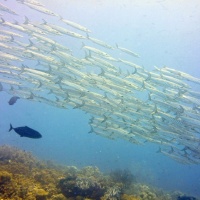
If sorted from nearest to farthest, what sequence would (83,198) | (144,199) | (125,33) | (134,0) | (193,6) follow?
1. (83,198)
2. (144,199)
3. (193,6)
4. (134,0)
5. (125,33)

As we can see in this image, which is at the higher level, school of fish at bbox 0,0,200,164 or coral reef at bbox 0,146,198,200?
school of fish at bbox 0,0,200,164

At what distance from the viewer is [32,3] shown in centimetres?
1527

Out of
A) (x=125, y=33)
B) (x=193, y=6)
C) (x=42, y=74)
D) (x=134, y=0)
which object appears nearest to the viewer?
(x=42, y=74)

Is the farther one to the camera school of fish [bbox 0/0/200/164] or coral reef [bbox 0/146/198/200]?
school of fish [bbox 0/0/200/164]

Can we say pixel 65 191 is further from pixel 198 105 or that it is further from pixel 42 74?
pixel 198 105

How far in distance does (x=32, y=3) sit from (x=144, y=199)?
12486 mm

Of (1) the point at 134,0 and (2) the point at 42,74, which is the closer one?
(2) the point at 42,74

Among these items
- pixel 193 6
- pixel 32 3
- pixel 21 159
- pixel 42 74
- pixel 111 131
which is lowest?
pixel 21 159

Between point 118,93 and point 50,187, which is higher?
point 118,93

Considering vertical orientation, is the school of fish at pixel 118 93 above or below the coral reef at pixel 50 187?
above

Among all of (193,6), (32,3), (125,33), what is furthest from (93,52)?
(125,33)

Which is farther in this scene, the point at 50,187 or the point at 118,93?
the point at 118,93

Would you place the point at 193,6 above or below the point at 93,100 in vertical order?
above

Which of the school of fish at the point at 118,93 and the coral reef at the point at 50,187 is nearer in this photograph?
the coral reef at the point at 50,187
